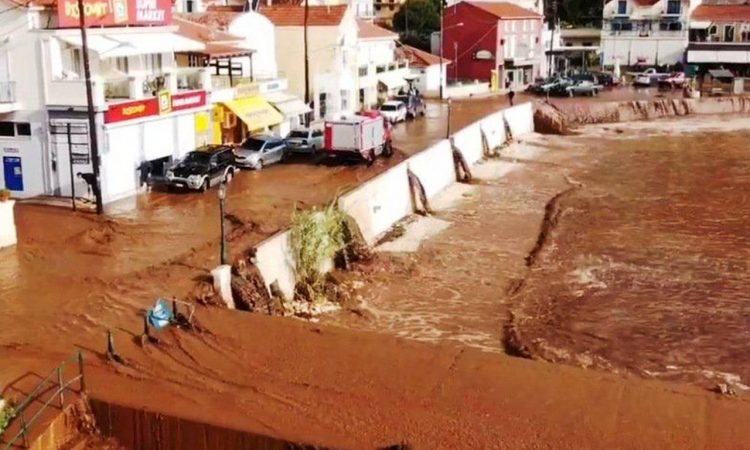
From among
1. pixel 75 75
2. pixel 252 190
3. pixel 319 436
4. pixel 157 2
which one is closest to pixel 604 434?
pixel 319 436

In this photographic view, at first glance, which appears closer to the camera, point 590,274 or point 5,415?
point 5,415

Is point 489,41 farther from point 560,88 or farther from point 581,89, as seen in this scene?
point 581,89

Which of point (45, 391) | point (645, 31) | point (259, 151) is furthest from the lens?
point (645, 31)

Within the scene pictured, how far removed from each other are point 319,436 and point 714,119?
200 feet

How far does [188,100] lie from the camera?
3588 centimetres

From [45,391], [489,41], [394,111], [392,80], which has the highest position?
[489,41]

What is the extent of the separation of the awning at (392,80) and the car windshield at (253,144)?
75.9 ft

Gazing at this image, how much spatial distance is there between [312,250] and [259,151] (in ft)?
45.0

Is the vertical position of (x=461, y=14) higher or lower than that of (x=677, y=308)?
higher

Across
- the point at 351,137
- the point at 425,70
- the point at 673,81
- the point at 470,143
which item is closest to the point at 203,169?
the point at 351,137

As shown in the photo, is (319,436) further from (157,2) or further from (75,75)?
(157,2)

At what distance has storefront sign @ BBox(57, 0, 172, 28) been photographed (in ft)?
100

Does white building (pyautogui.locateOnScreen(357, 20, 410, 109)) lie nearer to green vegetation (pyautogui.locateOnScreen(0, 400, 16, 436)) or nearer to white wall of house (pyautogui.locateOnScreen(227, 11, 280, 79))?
white wall of house (pyautogui.locateOnScreen(227, 11, 280, 79))

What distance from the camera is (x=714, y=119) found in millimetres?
69000
